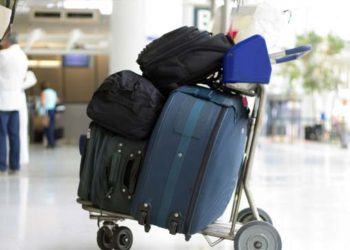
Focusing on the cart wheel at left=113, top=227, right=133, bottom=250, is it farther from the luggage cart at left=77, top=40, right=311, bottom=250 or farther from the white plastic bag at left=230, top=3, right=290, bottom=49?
the white plastic bag at left=230, top=3, right=290, bottom=49

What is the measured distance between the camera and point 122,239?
11.4 feet

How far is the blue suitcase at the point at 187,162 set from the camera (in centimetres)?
290

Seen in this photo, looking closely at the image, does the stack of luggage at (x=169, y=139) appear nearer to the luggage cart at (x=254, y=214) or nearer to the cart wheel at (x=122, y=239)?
the luggage cart at (x=254, y=214)

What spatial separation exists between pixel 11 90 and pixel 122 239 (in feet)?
14.5

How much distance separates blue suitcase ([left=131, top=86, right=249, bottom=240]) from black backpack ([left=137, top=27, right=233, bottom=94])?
106mm

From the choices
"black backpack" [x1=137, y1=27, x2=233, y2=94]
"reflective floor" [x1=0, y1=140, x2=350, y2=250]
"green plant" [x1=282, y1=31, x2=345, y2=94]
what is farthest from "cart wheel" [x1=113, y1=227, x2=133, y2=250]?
"green plant" [x1=282, y1=31, x2=345, y2=94]

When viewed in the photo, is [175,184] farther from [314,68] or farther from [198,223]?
[314,68]

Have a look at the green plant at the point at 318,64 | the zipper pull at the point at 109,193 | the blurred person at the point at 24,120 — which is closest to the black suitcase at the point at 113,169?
the zipper pull at the point at 109,193

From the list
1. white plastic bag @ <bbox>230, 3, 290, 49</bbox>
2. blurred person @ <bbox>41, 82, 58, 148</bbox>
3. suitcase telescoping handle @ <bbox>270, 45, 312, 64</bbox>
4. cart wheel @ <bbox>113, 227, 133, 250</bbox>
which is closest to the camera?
suitcase telescoping handle @ <bbox>270, 45, 312, 64</bbox>

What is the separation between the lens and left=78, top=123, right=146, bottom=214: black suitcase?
303cm

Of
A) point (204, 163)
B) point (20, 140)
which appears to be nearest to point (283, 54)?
point (204, 163)

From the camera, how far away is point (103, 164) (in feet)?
10.0

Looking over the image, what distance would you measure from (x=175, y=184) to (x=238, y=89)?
509 mm

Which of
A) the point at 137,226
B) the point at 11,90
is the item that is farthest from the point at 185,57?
the point at 11,90
